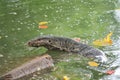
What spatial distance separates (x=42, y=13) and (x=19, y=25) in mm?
1195

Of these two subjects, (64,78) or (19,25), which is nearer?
(64,78)

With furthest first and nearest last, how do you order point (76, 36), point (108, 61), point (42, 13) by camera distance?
point (42, 13) < point (76, 36) < point (108, 61)

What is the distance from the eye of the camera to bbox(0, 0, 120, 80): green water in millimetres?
6191

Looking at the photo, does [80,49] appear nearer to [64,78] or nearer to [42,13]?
[64,78]

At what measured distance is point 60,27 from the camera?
836 cm

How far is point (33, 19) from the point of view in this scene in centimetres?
906

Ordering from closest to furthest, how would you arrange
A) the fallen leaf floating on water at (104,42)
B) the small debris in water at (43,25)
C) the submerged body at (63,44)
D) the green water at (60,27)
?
1. the green water at (60,27)
2. the submerged body at (63,44)
3. the fallen leaf floating on water at (104,42)
4. the small debris in water at (43,25)

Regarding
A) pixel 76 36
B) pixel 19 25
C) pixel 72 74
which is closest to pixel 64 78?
pixel 72 74

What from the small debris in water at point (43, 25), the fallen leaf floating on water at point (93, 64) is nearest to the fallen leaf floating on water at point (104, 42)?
the fallen leaf floating on water at point (93, 64)

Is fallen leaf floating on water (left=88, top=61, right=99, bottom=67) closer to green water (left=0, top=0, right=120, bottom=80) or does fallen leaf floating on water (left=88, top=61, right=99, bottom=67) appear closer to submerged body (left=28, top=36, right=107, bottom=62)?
green water (left=0, top=0, right=120, bottom=80)

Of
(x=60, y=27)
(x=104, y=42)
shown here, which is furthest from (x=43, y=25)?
(x=104, y=42)

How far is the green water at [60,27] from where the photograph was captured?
6191mm

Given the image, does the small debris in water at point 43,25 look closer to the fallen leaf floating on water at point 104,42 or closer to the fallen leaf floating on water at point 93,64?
the fallen leaf floating on water at point 104,42

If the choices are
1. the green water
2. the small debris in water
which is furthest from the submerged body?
the small debris in water
